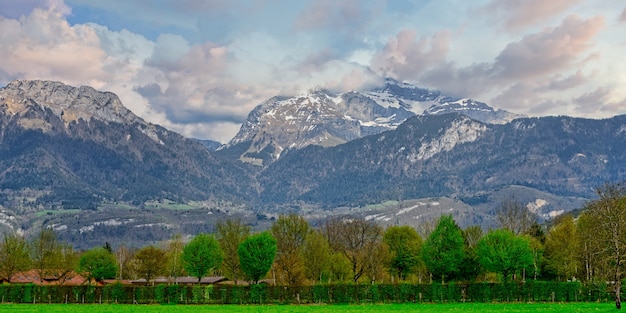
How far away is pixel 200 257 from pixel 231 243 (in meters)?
13.5

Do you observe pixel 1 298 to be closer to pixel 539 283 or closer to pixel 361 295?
pixel 361 295

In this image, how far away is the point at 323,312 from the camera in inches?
2340

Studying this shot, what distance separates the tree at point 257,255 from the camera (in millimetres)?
119875

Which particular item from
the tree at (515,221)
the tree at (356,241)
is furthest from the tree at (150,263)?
the tree at (515,221)

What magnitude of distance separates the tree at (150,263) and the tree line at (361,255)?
→ 0.89 feet

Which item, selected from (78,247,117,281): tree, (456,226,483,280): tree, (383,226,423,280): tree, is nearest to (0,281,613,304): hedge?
(456,226,483,280): tree

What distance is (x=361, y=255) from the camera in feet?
432

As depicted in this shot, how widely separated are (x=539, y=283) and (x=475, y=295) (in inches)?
397

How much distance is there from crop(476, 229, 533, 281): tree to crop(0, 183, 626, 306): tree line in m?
0.19

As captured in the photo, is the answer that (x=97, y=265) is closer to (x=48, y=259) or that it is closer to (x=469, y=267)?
(x=48, y=259)

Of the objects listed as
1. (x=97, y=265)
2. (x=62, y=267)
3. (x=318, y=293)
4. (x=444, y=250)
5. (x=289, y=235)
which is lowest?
(x=318, y=293)

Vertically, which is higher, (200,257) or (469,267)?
(200,257)

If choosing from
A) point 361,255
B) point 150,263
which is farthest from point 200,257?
point 361,255

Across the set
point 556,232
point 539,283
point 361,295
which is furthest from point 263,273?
point 556,232
